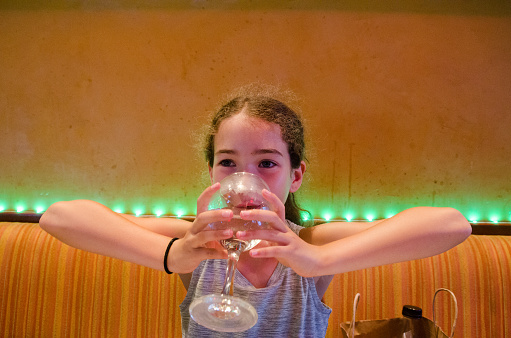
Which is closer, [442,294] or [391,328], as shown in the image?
[391,328]

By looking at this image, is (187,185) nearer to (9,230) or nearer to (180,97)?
(180,97)

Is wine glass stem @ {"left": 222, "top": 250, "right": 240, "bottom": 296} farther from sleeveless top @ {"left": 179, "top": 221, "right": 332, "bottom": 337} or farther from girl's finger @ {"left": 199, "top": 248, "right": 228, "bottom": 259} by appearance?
sleeveless top @ {"left": 179, "top": 221, "right": 332, "bottom": 337}

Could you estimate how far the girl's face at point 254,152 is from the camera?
31.7 inches

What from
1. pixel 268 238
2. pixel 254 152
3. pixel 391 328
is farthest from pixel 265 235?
pixel 391 328

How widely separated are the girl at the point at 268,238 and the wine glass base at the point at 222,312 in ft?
0.28

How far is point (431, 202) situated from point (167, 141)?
1558 millimetres

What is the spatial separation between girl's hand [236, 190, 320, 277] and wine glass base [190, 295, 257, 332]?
0.08 meters

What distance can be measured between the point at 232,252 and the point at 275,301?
386 mm

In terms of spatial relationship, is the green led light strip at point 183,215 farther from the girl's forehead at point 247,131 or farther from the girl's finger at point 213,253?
the girl's finger at point 213,253

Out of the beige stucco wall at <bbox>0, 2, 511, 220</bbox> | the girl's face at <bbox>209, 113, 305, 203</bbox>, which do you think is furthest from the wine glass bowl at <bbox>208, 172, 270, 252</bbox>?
the beige stucco wall at <bbox>0, 2, 511, 220</bbox>

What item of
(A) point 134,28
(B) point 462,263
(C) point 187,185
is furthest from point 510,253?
(A) point 134,28

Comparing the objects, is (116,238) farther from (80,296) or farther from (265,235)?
(80,296)

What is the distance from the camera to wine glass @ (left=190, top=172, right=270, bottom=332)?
0.53m

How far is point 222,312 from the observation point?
20.8 inches
